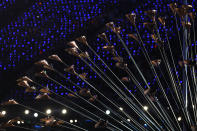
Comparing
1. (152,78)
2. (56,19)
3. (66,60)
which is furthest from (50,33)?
(152,78)

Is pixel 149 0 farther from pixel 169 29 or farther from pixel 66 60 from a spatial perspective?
pixel 66 60

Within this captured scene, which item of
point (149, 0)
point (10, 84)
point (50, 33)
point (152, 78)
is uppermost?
point (149, 0)

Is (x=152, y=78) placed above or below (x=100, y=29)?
below

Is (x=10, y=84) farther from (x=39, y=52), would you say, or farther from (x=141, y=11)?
(x=141, y=11)

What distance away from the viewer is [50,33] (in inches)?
164

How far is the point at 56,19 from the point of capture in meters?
4.18

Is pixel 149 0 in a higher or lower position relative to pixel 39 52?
higher

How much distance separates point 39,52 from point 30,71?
1.27 feet

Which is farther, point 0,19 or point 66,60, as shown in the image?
point 66,60

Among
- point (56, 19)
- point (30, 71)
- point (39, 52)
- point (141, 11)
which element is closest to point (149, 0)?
point (141, 11)

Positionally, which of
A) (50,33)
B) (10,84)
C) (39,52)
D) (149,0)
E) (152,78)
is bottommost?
(152,78)

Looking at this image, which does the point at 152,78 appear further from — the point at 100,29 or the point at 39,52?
the point at 39,52

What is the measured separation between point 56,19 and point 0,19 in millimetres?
888

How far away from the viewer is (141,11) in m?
4.09
